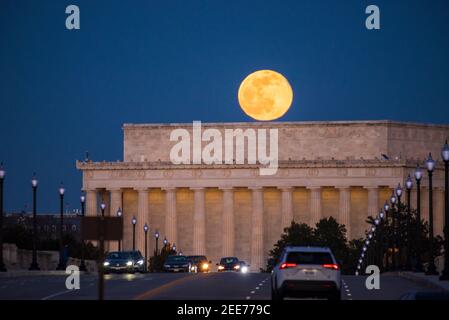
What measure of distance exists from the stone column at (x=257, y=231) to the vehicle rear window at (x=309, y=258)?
385 feet

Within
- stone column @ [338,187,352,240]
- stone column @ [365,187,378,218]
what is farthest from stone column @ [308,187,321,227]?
stone column @ [365,187,378,218]

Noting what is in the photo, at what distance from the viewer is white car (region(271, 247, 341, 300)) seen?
45750 mm

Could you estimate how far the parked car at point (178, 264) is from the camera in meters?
93.5

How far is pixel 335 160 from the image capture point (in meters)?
168

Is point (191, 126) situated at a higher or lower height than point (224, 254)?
higher

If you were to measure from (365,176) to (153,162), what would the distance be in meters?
23.7

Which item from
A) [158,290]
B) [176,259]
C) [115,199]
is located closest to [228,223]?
[115,199]

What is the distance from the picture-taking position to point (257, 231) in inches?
6609

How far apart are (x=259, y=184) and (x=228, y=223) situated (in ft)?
17.8

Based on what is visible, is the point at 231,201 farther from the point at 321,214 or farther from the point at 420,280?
the point at 420,280

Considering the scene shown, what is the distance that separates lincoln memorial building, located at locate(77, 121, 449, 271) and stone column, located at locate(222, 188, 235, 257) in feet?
0.36

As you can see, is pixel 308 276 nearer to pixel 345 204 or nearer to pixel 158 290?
pixel 158 290

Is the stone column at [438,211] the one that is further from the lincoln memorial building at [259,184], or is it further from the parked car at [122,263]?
the parked car at [122,263]
